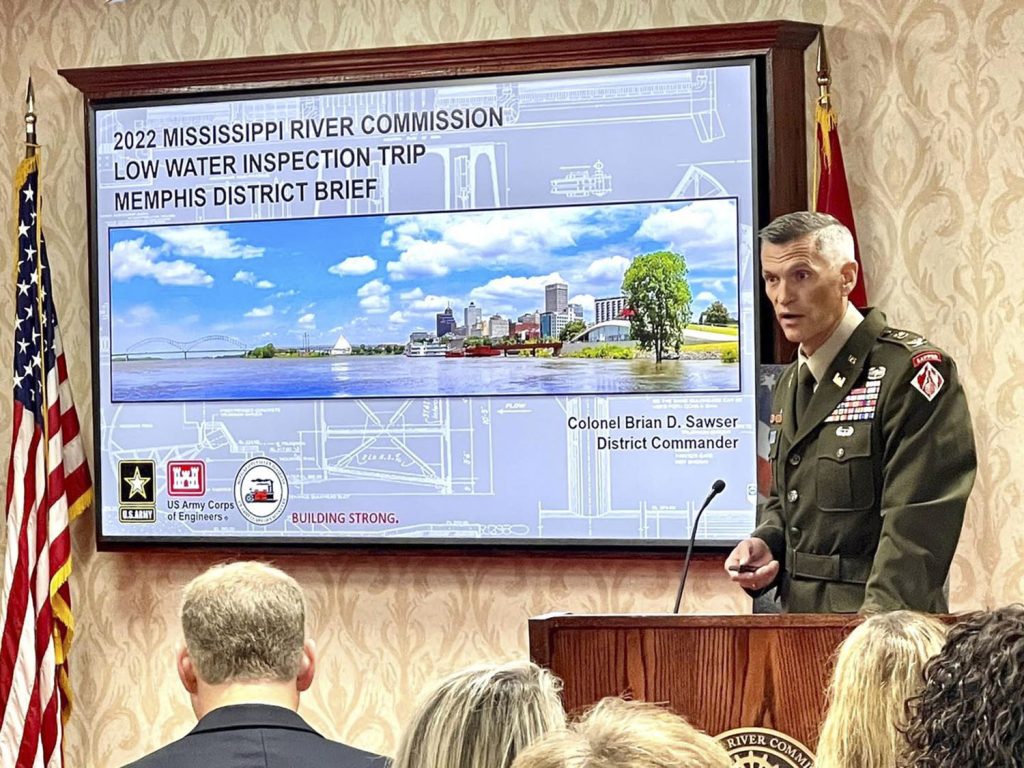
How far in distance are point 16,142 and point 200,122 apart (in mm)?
661

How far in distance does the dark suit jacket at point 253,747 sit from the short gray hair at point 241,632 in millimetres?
76

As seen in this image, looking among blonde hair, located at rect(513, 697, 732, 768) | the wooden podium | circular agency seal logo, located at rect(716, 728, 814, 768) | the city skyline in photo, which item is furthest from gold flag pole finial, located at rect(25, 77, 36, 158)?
blonde hair, located at rect(513, 697, 732, 768)

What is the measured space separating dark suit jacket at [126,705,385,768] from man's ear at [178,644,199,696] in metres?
0.10

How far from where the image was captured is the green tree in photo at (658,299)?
13.4 ft

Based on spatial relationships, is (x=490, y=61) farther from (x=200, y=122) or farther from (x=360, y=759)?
(x=360, y=759)

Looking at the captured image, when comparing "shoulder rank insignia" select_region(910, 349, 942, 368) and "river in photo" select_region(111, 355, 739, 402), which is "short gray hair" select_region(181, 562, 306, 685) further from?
"river in photo" select_region(111, 355, 739, 402)

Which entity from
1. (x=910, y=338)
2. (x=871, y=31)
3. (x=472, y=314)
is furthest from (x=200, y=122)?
(x=910, y=338)

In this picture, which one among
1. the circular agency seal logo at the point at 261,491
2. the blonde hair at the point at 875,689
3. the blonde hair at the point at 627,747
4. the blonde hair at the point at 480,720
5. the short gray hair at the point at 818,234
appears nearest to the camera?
the blonde hair at the point at 627,747

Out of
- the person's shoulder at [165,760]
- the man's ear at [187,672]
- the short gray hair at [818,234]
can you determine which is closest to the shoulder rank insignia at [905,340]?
the short gray hair at [818,234]

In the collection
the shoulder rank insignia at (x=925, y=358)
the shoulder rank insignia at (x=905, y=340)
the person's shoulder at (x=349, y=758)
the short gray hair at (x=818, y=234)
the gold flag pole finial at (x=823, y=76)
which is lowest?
the person's shoulder at (x=349, y=758)

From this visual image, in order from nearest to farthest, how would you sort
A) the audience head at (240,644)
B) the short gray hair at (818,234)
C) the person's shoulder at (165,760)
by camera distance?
1. the person's shoulder at (165,760)
2. the audience head at (240,644)
3. the short gray hair at (818,234)

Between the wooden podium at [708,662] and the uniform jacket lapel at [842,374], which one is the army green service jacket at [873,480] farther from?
the wooden podium at [708,662]

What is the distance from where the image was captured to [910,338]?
116 inches

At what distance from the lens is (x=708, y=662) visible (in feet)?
7.32
